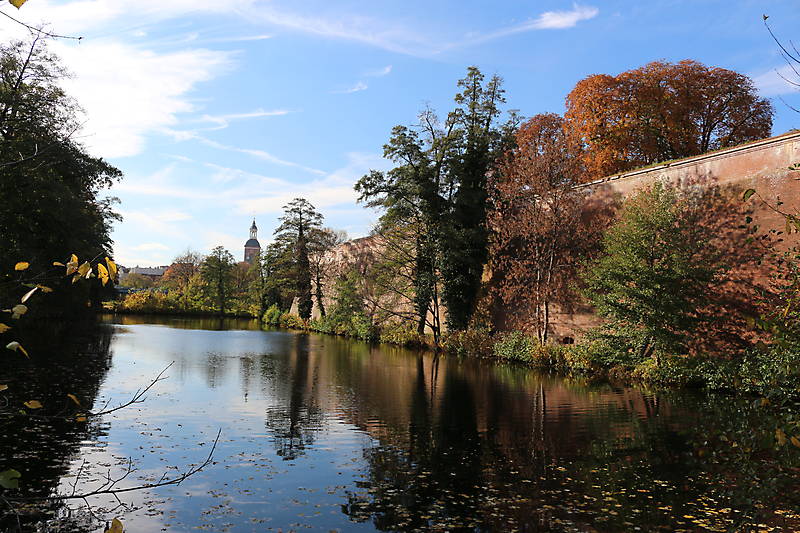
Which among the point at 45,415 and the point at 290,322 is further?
the point at 290,322

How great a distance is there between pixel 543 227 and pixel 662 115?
9.38m

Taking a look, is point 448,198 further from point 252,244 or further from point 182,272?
point 252,244

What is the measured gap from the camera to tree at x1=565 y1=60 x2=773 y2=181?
2359 cm

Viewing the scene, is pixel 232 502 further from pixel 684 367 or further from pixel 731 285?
pixel 731 285

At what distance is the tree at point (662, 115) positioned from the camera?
23.6 m

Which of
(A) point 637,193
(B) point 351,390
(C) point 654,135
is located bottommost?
(B) point 351,390

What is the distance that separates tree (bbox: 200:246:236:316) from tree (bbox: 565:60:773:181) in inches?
→ 1642

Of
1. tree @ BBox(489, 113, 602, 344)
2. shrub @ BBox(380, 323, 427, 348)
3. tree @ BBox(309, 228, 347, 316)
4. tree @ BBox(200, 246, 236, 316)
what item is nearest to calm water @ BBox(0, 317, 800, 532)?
tree @ BBox(489, 113, 602, 344)

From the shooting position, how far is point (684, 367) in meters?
13.7

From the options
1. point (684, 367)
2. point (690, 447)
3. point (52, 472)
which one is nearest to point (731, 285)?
point (684, 367)

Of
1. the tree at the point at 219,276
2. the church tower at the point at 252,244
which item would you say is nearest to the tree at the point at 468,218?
the tree at the point at 219,276

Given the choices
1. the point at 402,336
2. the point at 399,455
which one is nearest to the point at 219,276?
the point at 402,336

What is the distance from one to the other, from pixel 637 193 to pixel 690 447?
11.0 m

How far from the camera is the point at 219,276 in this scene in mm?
57438
